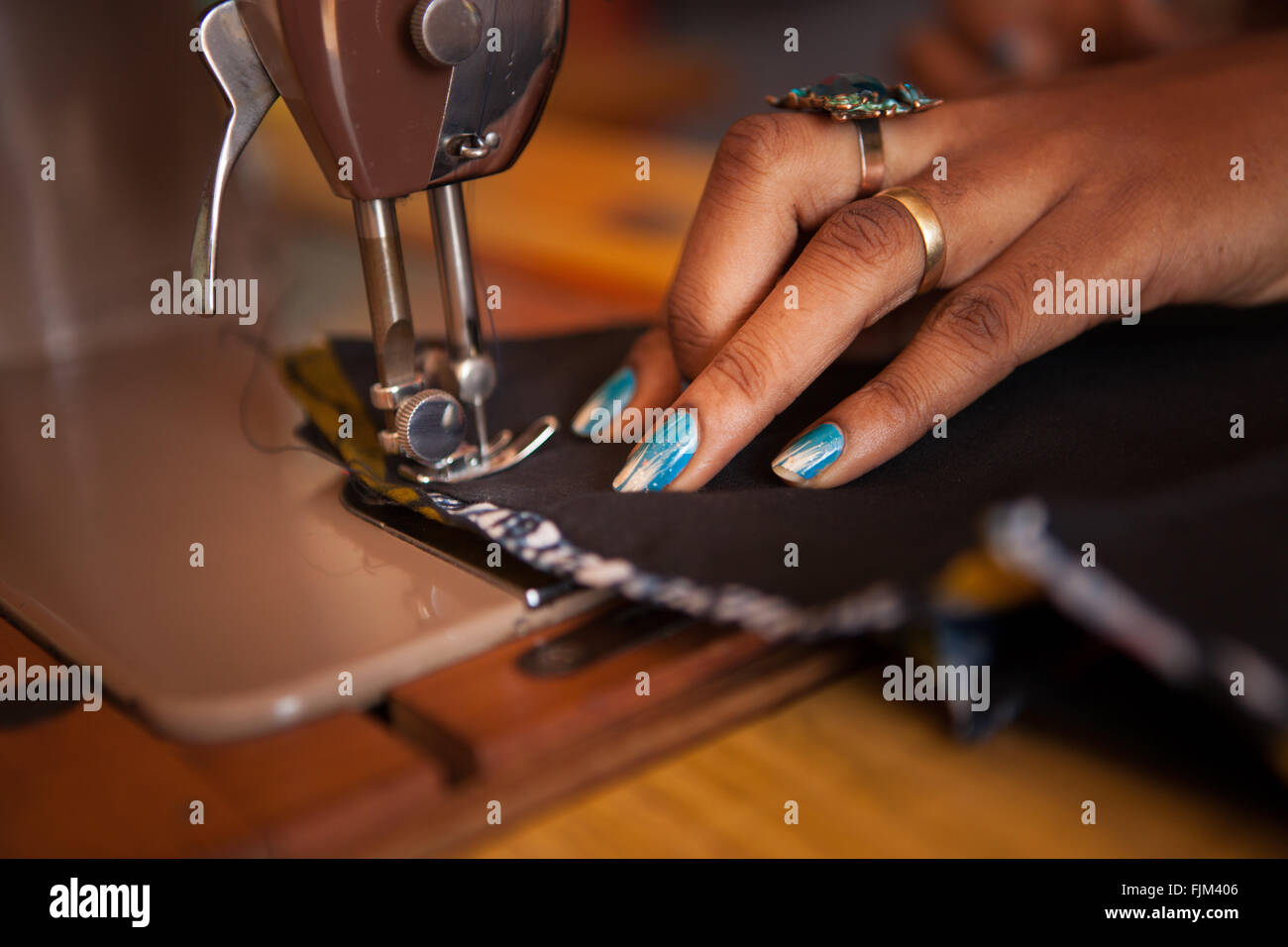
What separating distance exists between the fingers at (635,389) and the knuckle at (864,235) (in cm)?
14

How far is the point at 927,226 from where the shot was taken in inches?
24.9

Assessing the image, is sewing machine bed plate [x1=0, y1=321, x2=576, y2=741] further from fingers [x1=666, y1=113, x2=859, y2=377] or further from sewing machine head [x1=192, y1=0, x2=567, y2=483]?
fingers [x1=666, y1=113, x2=859, y2=377]

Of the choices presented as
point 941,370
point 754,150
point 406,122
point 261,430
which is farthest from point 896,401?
point 261,430

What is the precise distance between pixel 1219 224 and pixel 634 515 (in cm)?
40

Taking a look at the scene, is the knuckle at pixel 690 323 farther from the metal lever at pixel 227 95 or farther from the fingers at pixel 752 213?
the metal lever at pixel 227 95

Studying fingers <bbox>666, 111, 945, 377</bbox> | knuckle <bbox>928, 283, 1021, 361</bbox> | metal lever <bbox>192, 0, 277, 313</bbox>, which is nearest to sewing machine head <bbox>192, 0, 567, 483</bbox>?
metal lever <bbox>192, 0, 277, 313</bbox>

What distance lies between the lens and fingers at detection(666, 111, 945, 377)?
25.4 inches

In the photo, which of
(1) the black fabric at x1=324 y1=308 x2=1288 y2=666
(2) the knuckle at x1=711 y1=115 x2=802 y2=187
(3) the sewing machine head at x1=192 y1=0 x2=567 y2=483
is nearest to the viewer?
(1) the black fabric at x1=324 y1=308 x2=1288 y2=666

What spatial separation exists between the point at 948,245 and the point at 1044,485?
0.17 metres

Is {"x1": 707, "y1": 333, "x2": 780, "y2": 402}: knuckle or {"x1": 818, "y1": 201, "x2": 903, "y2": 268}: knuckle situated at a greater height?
{"x1": 818, "y1": 201, "x2": 903, "y2": 268}: knuckle

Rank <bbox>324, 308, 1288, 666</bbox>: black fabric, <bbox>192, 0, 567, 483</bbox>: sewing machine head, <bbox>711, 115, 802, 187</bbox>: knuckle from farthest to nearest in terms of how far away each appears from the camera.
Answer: <bbox>711, 115, 802, 187</bbox>: knuckle, <bbox>192, 0, 567, 483</bbox>: sewing machine head, <bbox>324, 308, 1288, 666</bbox>: black fabric

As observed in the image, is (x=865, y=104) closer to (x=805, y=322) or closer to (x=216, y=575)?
(x=805, y=322)

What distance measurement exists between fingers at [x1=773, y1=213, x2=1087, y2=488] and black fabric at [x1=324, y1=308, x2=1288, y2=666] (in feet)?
0.04
